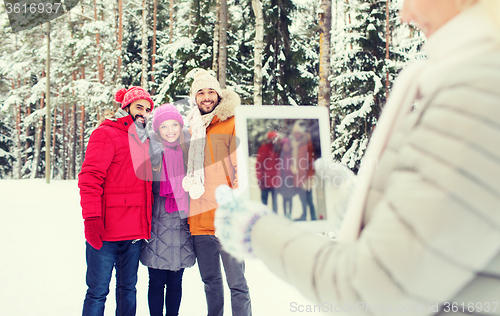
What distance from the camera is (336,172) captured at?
3.72ft

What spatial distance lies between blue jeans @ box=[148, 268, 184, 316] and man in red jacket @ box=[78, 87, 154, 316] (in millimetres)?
180

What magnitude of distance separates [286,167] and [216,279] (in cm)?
228

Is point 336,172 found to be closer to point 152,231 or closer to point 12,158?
point 152,231

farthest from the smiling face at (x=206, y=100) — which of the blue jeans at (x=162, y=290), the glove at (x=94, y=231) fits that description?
the blue jeans at (x=162, y=290)

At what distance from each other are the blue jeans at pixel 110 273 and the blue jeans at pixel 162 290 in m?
0.18

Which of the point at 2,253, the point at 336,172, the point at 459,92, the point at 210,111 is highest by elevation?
the point at 210,111

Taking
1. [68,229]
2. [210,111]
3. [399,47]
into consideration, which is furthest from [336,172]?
[399,47]

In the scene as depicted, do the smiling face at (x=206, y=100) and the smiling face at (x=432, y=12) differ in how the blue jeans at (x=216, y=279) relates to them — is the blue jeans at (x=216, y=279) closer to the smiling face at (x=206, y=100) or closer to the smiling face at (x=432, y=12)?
the smiling face at (x=206, y=100)

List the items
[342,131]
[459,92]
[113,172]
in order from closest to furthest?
[459,92] → [113,172] → [342,131]

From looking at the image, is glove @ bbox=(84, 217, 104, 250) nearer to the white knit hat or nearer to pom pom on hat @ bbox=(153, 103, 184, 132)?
pom pom on hat @ bbox=(153, 103, 184, 132)

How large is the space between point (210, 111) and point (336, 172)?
6.93 ft

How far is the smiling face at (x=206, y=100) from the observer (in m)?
3.07

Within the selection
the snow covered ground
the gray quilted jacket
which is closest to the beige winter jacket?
the snow covered ground

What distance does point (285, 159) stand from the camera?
1.10m
